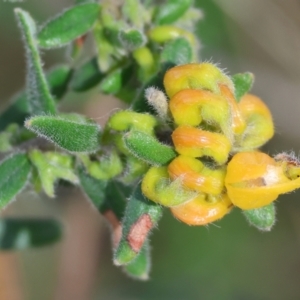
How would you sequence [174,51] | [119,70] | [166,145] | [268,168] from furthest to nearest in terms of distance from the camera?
[119,70] < [174,51] < [166,145] < [268,168]

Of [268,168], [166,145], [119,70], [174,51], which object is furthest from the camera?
[119,70]

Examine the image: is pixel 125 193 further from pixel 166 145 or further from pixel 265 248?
pixel 265 248

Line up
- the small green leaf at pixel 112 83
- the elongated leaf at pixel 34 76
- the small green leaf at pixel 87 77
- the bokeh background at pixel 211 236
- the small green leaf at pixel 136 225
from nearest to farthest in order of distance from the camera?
1. the small green leaf at pixel 136 225
2. the elongated leaf at pixel 34 76
3. the small green leaf at pixel 112 83
4. the small green leaf at pixel 87 77
5. the bokeh background at pixel 211 236

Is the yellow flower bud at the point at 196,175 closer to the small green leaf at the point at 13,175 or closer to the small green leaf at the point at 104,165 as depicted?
the small green leaf at the point at 104,165

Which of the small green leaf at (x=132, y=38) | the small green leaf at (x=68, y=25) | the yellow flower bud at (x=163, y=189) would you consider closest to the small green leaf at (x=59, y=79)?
the small green leaf at (x=68, y=25)

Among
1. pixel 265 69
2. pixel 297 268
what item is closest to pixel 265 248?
pixel 297 268

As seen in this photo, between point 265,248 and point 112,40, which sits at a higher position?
point 112,40
